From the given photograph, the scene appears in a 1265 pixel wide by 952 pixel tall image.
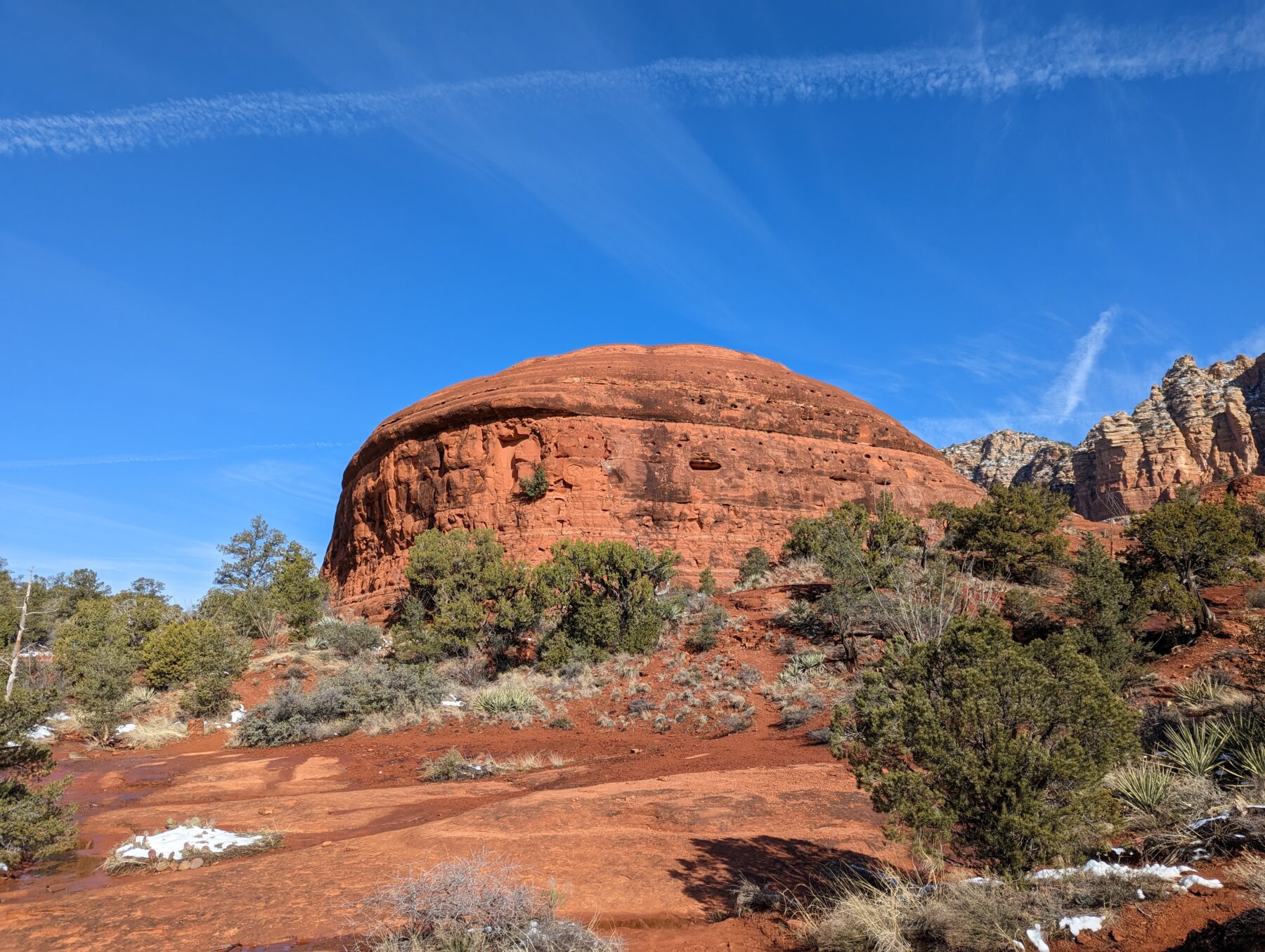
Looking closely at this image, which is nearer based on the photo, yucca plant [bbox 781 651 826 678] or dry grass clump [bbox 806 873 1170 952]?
dry grass clump [bbox 806 873 1170 952]

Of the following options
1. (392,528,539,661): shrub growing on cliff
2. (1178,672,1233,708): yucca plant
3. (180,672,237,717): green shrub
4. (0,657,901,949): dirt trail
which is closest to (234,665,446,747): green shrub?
(180,672,237,717): green shrub

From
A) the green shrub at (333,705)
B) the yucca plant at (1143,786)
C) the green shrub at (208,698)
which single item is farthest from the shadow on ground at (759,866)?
the green shrub at (208,698)

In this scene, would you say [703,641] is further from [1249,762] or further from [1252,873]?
[1252,873]

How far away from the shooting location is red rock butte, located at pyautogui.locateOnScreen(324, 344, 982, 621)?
2964cm

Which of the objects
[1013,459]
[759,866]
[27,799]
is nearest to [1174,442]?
[1013,459]

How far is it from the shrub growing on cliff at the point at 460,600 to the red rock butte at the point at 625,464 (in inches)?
146

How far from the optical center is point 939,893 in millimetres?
4941

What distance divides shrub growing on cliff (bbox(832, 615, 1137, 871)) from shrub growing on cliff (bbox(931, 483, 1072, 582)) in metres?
19.6

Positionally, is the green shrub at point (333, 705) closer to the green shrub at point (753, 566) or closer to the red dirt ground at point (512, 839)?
the red dirt ground at point (512, 839)

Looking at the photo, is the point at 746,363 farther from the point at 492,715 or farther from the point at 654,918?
the point at 654,918

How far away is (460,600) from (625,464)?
10.5 m

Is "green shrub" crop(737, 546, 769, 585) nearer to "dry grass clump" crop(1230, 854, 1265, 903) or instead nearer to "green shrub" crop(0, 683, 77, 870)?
"green shrub" crop(0, 683, 77, 870)

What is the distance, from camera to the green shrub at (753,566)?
2803 centimetres

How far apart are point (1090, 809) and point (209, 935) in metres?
6.55
